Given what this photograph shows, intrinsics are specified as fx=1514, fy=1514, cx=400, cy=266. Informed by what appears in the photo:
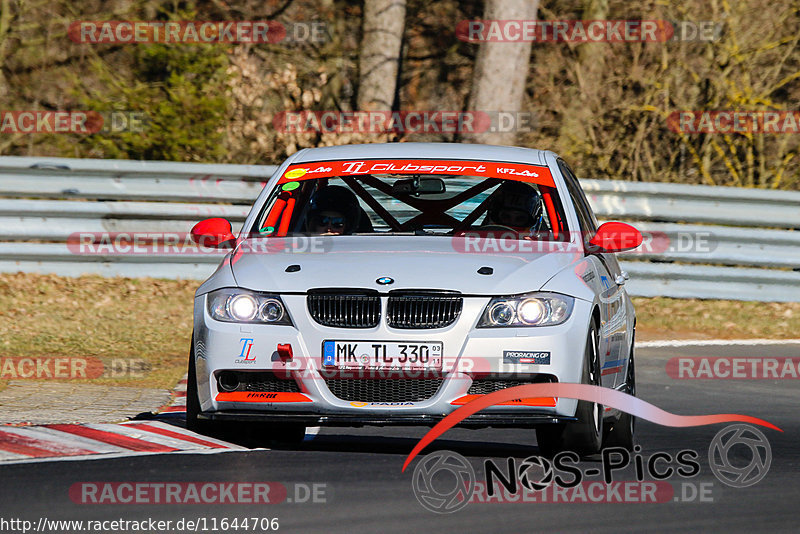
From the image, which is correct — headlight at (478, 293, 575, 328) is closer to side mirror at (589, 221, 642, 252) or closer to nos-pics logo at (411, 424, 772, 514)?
nos-pics logo at (411, 424, 772, 514)

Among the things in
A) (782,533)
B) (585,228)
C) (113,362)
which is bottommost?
(113,362)

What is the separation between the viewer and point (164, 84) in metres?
18.2

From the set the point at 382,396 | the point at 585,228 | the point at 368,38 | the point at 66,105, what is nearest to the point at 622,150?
the point at 368,38

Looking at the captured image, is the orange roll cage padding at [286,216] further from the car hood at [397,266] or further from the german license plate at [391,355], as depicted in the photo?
the german license plate at [391,355]

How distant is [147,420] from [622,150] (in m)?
11.8

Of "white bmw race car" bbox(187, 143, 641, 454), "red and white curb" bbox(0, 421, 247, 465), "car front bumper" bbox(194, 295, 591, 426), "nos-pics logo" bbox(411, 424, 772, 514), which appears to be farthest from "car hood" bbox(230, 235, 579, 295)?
"red and white curb" bbox(0, 421, 247, 465)

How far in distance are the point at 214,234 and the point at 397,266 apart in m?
1.31

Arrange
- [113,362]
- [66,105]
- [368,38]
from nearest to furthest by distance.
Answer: [113,362]
[368,38]
[66,105]

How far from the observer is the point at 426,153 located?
836 centimetres

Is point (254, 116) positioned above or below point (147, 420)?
above

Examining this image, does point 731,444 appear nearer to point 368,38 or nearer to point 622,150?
point 622,150

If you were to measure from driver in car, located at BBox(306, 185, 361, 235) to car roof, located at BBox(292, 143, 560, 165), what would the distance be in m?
A: 0.29

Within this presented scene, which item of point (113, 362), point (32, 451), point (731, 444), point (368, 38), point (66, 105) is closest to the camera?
point (32, 451)

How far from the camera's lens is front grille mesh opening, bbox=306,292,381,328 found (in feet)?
22.2
